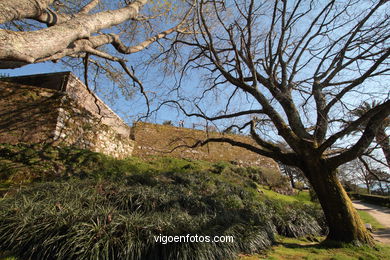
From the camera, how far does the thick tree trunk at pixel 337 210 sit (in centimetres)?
335

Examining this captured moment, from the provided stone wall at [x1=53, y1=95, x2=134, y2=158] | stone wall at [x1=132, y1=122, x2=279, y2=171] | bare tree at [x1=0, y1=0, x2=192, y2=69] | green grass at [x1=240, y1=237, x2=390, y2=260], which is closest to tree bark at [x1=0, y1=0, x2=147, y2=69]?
bare tree at [x1=0, y1=0, x2=192, y2=69]

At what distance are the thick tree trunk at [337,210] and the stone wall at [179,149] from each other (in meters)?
8.12

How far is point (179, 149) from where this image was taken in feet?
41.1

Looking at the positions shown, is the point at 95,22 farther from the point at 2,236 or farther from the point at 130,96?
the point at 130,96

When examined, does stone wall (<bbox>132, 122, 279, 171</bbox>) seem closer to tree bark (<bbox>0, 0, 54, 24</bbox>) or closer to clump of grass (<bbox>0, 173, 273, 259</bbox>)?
clump of grass (<bbox>0, 173, 273, 259</bbox>)

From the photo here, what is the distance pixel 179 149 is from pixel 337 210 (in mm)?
9940

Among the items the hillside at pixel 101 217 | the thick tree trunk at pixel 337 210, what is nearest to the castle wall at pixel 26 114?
the hillside at pixel 101 217

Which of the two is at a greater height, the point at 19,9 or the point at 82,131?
the point at 82,131

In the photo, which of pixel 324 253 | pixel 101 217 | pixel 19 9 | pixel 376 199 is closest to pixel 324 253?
pixel 324 253

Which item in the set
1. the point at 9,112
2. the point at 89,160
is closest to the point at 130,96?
the point at 89,160

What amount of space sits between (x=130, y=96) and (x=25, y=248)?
5.41 meters

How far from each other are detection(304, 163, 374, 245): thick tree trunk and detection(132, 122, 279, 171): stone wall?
8.12m

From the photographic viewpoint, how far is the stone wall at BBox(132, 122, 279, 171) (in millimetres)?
11859

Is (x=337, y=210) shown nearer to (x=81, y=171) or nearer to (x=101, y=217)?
(x=101, y=217)
